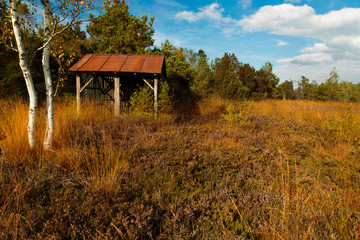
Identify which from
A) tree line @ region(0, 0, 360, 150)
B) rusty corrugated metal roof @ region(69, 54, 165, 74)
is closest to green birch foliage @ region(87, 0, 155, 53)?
tree line @ region(0, 0, 360, 150)

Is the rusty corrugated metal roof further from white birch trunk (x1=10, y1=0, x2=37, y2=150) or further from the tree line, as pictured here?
white birch trunk (x1=10, y1=0, x2=37, y2=150)

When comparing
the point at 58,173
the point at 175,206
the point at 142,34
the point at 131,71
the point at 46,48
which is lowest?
the point at 175,206

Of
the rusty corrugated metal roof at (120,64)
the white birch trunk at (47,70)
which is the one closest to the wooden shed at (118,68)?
the rusty corrugated metal roof at (120,64)

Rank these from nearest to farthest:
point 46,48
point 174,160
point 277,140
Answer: point 46,48 < point 174,160 < point 277,140

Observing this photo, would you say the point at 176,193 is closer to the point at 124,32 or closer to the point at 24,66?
the point at 24,66

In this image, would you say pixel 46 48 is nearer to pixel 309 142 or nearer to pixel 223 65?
pixel 309 142

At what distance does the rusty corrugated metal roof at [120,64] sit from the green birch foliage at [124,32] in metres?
6.46

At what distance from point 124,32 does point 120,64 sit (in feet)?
29.0

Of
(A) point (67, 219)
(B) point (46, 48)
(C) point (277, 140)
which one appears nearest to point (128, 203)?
(A) point (67, 219)

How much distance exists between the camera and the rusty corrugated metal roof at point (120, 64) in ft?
27.4

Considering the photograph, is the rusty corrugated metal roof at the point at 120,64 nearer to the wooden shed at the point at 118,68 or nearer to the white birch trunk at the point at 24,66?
the wooden shed at the point at 118,68

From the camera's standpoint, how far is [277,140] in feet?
16.5

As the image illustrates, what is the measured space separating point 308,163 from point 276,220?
2434 millimetres

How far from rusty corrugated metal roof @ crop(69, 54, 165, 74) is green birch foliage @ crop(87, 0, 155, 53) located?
646 cm
